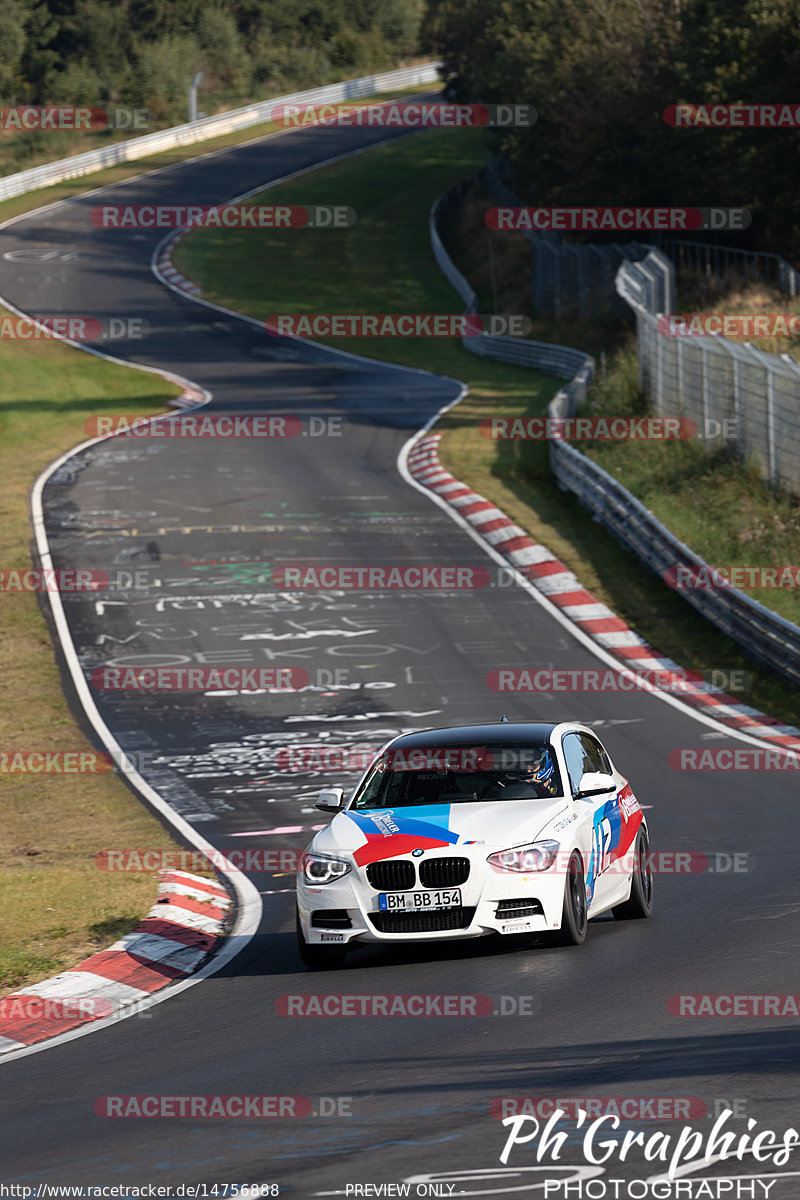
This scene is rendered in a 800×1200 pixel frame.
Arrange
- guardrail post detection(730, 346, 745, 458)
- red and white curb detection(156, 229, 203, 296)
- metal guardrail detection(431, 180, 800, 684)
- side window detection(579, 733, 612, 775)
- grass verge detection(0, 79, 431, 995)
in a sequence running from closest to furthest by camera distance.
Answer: grass verge detection(0, 79, 431, 995) < side window detection(579, 733, 612, 775) < metal guardrail detection(431, 180, 800, 684) < guardrail post detection(730, 346, 745, 458) < red and white curb detection(156, 229, 203, 296)

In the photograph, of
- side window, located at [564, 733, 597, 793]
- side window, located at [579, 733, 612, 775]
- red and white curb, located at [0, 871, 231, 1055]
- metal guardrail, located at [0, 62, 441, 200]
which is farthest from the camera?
metal guardrail, located at [0, 62, 441, 200]

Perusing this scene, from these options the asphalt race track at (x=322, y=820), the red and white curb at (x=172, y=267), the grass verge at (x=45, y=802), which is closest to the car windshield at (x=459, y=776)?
the asphalt race track at (x=322, y=820)

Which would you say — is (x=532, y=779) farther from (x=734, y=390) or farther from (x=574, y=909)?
(x=734, y=390)

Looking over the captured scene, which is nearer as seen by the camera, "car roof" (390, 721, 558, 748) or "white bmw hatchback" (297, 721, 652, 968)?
"white bmw hatchback" (297, 721, 652, 968)

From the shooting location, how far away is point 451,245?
6875 cm

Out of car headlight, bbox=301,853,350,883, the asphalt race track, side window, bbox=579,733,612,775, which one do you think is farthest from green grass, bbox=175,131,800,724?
car headlight, bbox=301,853,350,883

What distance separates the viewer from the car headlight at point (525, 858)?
10.0 m

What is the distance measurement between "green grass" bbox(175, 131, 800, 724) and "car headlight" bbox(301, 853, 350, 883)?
408 inches

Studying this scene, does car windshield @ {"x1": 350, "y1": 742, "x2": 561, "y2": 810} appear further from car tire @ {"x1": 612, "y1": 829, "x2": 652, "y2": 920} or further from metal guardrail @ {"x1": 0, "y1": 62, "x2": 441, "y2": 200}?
metal guardrail @ {"x1": 0, "y1": 62, "x2": 441, "y2": 200}

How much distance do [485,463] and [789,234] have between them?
661 inches

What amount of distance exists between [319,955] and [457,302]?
49936 mm

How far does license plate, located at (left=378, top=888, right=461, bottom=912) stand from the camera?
9.97 meters

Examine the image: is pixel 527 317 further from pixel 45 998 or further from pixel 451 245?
pixel 45 998

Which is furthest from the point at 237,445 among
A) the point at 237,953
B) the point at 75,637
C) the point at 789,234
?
the point at 237,953
